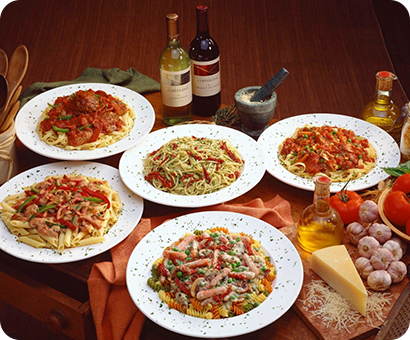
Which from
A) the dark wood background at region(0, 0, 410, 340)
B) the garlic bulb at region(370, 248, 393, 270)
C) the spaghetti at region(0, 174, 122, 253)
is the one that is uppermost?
the garlic bulb at region(370, 248, 393, 270)

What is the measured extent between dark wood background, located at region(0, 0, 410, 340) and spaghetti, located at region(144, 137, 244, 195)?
108 inches

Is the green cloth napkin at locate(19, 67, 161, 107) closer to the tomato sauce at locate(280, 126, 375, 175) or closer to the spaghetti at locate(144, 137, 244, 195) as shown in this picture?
the spaghetti at locate(144, 137, 244, 195)

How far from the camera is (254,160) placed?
2.88m

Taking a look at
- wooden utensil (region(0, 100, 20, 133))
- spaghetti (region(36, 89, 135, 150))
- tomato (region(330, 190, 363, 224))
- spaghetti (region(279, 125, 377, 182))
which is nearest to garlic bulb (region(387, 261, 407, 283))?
tomato (region(330, 190, 363, 224))

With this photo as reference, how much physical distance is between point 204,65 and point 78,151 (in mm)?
879

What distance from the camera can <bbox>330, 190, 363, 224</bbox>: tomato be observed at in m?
2.51

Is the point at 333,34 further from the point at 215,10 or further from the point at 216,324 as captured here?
the point at 216,324

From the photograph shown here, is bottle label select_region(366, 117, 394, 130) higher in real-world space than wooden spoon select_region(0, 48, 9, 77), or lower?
lower

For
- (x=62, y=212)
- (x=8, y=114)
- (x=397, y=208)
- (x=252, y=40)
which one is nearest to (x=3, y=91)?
(x=8, y=114)

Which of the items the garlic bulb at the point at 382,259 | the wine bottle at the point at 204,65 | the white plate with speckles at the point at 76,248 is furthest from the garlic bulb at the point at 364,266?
the wine bottle at the point at 204,65

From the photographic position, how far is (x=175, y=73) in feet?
10.2

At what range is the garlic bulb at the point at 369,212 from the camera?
2.42 metres

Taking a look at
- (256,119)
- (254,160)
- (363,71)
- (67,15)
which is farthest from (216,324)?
(67,15)

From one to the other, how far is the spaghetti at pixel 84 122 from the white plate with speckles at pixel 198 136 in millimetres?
179
